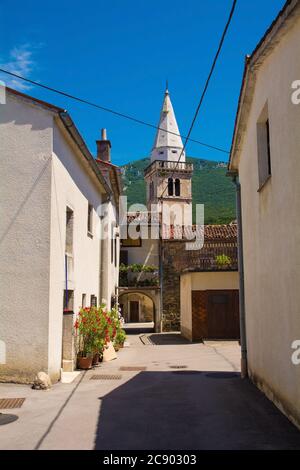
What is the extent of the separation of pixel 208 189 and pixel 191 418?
81.2 m

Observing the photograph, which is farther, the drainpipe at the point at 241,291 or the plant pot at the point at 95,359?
the plant pot at the point at 95,359

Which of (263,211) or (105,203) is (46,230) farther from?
(105,203)

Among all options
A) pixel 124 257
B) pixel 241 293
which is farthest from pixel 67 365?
pixel 124 257

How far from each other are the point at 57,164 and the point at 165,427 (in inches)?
256

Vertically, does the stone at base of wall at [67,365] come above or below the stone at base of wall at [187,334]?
above

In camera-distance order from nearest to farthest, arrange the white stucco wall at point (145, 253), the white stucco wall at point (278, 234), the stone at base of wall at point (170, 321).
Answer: the white stucco wall at point (278, 234) < the stone at base of wall at point (170, 321) < the white stucco wall at point (145, 253)

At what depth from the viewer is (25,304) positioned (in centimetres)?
1026

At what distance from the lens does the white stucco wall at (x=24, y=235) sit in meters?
10.2

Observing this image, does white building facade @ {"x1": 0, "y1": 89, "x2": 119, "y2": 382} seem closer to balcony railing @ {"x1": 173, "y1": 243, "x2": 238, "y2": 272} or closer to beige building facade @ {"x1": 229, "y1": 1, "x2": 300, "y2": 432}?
beige building facade @ {"x1": 229, "y1": 1, "x2": 300, "y2": 432}

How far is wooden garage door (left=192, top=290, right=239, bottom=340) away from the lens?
861 inches

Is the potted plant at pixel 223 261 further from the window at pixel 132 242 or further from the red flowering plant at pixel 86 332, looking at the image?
the red flowering plant at pixel 86 332

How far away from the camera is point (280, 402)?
25.2 ft

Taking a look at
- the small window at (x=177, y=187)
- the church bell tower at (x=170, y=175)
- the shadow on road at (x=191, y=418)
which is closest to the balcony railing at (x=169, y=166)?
the church bell tower at (x=170, y=175)

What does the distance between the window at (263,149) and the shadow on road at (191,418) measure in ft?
13.0
